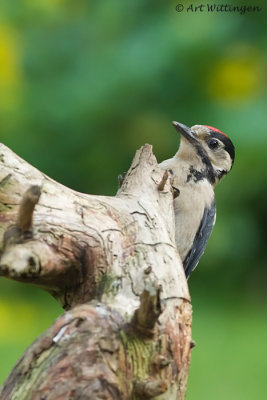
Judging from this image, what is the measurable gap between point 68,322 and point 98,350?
11cm

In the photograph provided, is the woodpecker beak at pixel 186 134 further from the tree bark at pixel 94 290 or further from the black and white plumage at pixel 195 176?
the tree bark at pixel 94 290

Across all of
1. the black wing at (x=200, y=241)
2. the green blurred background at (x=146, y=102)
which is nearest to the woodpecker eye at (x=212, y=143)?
the black wing at (x=200, y=241)

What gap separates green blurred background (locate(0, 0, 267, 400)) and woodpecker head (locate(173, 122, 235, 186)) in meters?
2.38

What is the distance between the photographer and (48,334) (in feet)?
6.98

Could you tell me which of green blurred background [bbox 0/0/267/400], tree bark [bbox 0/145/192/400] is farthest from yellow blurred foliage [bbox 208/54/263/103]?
tree bark [bbox 0/145/192/400]

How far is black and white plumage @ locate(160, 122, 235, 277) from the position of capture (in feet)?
13.9

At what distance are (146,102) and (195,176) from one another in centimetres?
280

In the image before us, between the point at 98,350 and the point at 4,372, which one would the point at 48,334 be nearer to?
the point at 98,350

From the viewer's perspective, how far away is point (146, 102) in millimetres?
6984

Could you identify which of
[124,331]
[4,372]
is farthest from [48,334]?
[4,372]

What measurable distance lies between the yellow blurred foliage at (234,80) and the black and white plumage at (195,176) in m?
2.73

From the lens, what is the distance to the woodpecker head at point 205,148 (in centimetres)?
423

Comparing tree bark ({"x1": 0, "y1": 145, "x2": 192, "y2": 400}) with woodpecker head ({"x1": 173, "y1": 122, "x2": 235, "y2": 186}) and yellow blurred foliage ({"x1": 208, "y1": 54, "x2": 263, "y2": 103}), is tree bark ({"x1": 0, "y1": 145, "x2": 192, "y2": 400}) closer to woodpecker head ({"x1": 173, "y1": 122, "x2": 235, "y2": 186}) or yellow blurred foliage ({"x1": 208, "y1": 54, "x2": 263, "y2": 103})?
woodpecker head ({"x1": 173, "y1": 122, "x2": 235, "y2": 186})

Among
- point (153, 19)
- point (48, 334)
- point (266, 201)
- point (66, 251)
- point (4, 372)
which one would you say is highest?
point (153, 19)
